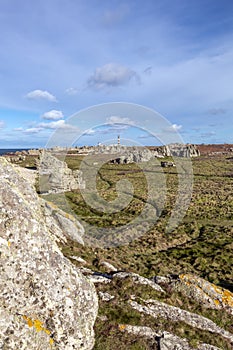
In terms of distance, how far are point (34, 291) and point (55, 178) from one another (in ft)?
150

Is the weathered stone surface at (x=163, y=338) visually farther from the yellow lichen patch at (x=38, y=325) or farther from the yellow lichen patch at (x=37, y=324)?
the yellow lichen patch at (x=38, y=325)

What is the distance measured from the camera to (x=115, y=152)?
169250 mm

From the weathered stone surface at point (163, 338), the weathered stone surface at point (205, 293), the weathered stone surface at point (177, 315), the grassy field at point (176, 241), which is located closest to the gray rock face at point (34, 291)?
the weathered stone surface at point (163, 338)

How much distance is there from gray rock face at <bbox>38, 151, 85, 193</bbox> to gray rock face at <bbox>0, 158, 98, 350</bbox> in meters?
42.7

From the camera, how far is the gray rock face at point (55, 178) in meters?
52.3

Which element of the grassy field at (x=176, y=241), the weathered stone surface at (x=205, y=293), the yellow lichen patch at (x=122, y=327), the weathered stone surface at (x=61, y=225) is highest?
the weathered stone surface at (x=61, y=225)

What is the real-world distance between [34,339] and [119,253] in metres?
17.5

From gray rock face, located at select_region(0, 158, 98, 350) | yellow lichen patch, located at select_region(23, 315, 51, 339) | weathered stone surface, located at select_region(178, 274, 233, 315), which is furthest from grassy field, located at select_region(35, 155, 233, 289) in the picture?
yellow lichen patch, located at select_region(23, 315, 51, 339)

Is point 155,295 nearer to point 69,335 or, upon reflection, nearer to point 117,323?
point 117,323

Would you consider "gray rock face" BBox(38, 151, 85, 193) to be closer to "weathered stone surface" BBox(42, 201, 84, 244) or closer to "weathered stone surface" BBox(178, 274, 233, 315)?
"weathered stone surface" BBox(42, 201, 84, 244)

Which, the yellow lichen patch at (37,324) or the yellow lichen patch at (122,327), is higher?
the yellow lichen patch at (37,324)

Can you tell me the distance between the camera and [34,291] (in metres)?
8.19

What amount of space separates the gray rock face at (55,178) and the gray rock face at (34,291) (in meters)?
42.7

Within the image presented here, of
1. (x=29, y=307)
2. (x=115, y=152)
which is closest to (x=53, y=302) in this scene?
(x=29, y=307)
